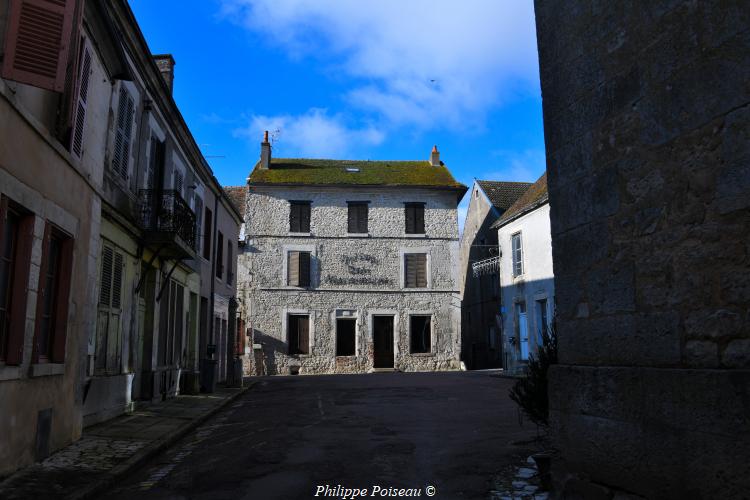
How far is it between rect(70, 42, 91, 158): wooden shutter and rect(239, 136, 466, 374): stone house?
822 inches

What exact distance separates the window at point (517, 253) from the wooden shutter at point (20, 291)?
1895 cm

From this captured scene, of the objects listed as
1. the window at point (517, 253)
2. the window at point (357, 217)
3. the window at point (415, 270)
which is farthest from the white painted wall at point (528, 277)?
the window at point (357, 217)

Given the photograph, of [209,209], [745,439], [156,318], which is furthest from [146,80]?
[745,439]

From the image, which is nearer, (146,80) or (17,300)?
(17,300)

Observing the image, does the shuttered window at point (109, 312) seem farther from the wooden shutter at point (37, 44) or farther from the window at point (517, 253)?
the window at point (517, 253)

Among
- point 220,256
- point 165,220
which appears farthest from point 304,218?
point 165,220

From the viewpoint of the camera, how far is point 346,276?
2894 centimetres

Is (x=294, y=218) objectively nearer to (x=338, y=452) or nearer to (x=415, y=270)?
(x=415, y=270)

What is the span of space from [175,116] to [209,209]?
4.91 metres

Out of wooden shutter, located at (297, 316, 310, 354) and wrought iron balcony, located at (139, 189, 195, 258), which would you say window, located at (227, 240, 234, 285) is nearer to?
wooden shutter, located at (297, 316, 310, 354)

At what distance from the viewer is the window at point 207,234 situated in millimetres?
18234

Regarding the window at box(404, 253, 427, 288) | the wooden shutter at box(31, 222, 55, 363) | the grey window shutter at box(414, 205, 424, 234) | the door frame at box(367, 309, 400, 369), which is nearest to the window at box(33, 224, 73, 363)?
the wooden shutter at box(31, 222, 55, 363)

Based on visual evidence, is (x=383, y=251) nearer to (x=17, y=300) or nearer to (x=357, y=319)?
(x=357, y=319)

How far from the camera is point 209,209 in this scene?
1873 centimetres
